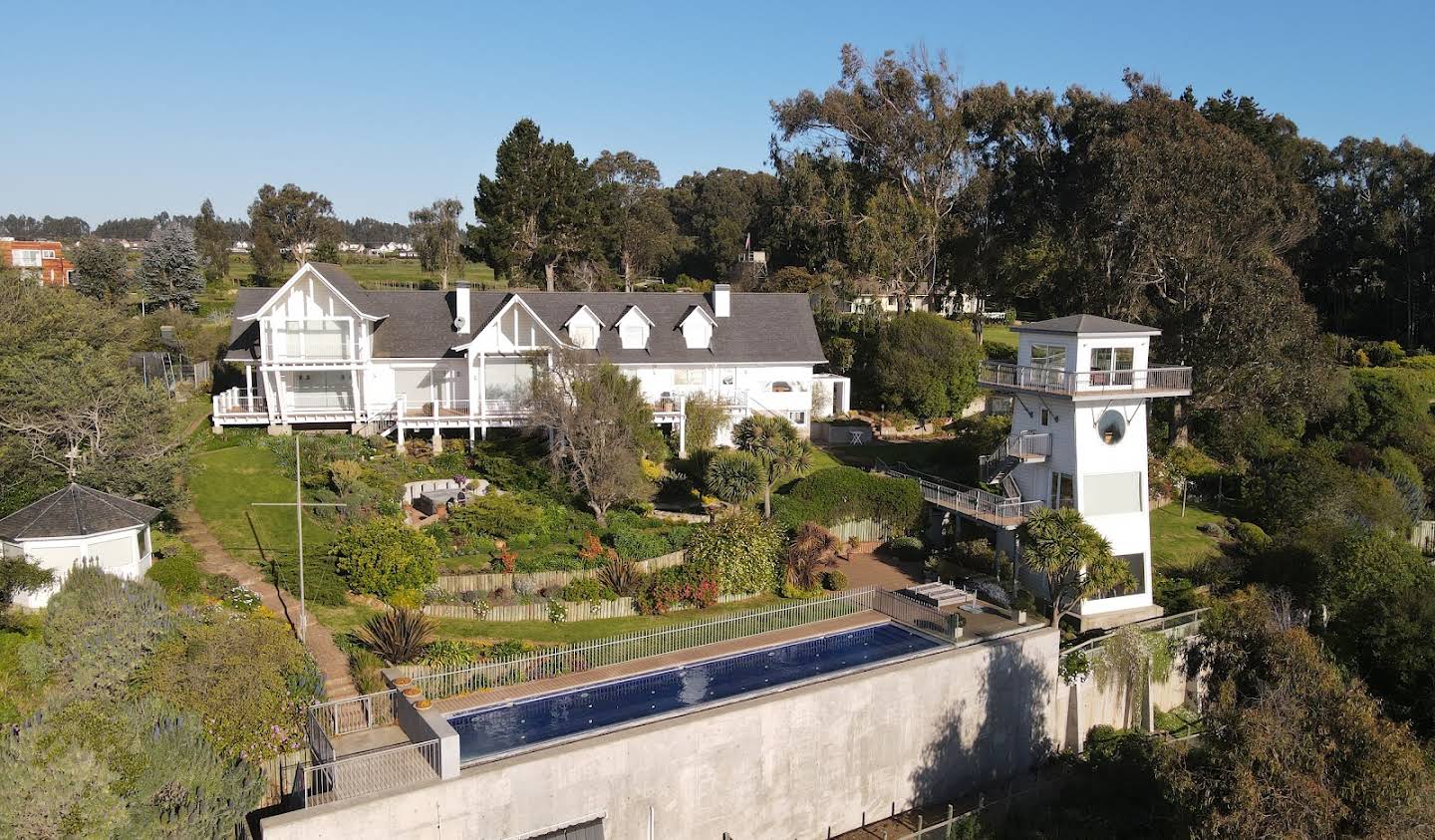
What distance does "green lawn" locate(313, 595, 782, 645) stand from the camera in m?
24.0

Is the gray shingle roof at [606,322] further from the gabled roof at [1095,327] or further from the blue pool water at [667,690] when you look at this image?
the blue pool water at [667,690]

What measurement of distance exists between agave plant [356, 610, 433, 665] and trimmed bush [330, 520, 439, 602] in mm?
2229

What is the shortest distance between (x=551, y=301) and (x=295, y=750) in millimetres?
26154

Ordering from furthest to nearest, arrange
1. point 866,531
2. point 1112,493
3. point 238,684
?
point 866,531 → point 1112,493 → point 238,684

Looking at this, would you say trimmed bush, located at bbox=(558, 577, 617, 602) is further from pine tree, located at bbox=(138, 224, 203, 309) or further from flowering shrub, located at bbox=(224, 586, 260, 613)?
pine tree, located at bbox=(138, 224, 203, 309)

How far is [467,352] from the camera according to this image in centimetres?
3828

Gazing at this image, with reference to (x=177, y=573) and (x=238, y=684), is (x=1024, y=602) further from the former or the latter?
(x=177, y=573)

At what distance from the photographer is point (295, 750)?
18469 mm

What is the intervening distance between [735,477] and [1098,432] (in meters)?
11.5

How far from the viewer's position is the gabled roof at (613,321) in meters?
39.9

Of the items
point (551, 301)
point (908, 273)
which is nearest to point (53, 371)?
point (551, 301)

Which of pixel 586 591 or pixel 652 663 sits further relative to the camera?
pixel 586 591

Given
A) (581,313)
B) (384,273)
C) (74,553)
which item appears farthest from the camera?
(384,273)

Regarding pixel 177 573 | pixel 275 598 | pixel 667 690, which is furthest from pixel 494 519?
pixel 667 690
